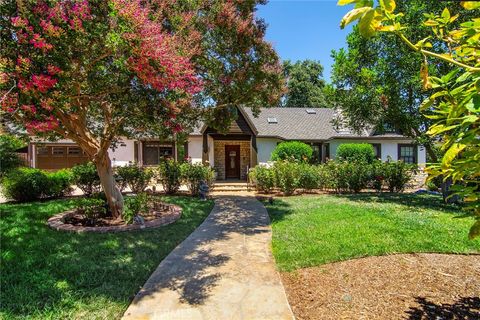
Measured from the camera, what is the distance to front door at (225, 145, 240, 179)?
843 inches

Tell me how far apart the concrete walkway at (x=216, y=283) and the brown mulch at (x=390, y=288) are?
14.1 inches

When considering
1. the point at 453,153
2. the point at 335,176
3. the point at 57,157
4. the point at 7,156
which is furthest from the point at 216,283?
the point at 57,157

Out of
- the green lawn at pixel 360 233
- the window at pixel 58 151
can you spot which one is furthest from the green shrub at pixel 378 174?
the window at pixel 58 151

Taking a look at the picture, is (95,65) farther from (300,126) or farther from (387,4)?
(300,126)

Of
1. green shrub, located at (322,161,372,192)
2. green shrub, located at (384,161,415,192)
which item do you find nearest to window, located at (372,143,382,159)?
green shrub, located at (384,161,415,192)

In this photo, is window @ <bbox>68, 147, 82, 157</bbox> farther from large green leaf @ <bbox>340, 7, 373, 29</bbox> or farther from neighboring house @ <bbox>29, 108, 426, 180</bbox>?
large green leaf @ <bbox>340, 7, 373, 29</bbox>

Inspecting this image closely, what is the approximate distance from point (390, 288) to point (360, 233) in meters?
2.54

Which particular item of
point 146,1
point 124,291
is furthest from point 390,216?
point 146,1

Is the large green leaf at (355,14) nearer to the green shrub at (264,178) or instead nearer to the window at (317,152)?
the green shrub at (264,178)

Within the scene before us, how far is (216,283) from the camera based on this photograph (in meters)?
4.47

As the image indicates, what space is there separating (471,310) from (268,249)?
3455 millimetres

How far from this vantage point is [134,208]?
7863mm

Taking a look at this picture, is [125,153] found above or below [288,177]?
above

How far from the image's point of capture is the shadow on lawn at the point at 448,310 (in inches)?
127
